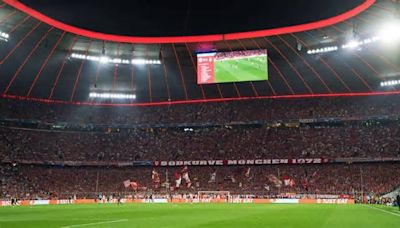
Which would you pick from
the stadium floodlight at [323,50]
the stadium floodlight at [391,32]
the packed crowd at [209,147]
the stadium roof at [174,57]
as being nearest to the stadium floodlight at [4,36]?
the stadium roof at [174,57]

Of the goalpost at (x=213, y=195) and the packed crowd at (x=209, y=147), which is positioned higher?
the packed crowd at (x=209, y=147)

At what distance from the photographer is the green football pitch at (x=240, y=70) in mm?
39906

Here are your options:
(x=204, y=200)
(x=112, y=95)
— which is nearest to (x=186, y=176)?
(x=204, y=200)

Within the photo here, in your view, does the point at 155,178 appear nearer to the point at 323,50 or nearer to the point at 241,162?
the point at 241,162

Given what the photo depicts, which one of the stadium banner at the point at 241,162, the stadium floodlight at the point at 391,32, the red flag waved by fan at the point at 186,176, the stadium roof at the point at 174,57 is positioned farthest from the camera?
the red flag waved by fan at the point at 186,176

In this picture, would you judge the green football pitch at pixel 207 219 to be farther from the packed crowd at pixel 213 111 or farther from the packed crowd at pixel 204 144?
the packed crowd at pixel 213 111

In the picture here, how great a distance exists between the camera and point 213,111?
213ft

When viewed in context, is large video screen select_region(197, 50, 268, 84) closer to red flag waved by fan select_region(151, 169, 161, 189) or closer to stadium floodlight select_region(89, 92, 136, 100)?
red flag waved by fan select_region(151, 169, 161, 189)

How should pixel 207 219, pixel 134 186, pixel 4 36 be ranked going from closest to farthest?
pixel 207 219 → pixel 4 36 → pixel 134 186

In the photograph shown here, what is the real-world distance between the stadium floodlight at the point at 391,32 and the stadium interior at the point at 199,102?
132mm

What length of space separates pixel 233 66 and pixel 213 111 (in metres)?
24.6

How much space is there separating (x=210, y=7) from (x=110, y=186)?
109 feet

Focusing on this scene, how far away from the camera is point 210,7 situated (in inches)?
1268

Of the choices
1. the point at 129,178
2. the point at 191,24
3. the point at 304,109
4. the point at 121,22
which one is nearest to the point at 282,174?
the point at 304,109
